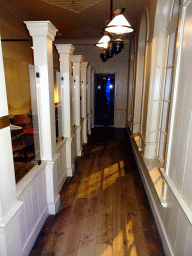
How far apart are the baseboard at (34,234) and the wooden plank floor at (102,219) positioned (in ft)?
0.21

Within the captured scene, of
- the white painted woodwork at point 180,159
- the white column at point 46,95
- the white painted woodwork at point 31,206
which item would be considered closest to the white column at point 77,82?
the white column at point 46,95

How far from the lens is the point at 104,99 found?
886cm

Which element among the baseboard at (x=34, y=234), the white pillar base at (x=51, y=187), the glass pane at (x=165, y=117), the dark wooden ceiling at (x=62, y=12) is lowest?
the baseboard at (x=34, y=234)

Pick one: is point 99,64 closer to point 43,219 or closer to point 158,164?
point 158,164

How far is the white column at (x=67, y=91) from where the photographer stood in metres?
3.30

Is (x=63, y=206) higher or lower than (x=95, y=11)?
lower

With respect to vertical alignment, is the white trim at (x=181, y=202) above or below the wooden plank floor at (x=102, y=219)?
above

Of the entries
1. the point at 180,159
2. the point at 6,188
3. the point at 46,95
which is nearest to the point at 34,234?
the point at 6,188

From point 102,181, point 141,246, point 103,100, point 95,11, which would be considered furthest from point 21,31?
point 141,246

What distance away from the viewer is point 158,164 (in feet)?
9.84

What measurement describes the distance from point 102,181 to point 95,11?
427 cm

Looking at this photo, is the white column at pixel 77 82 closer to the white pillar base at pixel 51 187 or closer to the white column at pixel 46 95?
the white column at pixel 46 95

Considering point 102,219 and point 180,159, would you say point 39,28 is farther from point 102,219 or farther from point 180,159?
point 102,219

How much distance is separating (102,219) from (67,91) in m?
2.17
